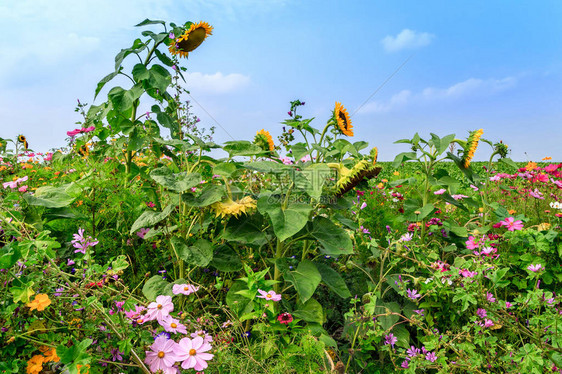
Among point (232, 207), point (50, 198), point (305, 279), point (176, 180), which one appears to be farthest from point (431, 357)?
point (50, 198)

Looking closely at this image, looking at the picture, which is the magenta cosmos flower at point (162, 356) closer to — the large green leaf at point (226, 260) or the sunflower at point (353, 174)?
the large green leaf at point (226, 260)

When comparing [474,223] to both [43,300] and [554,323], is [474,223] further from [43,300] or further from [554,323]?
[43,300]

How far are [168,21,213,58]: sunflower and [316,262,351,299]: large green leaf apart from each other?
1.93 m

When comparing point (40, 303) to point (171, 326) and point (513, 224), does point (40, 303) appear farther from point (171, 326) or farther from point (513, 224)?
point (513, 224)

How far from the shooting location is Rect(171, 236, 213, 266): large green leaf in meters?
1.90

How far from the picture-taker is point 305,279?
1.85 m

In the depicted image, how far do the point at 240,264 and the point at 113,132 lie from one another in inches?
56.1

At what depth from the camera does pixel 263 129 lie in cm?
217

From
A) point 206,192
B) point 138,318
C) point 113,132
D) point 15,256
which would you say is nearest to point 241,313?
point 138,318

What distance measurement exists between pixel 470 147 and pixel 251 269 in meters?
1.50

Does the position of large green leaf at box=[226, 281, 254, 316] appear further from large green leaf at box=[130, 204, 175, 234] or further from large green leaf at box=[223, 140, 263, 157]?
large green leaf at box=[223, 140, 263, 157]

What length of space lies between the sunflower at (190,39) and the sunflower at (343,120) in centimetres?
144

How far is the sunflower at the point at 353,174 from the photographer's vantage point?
5.85ft

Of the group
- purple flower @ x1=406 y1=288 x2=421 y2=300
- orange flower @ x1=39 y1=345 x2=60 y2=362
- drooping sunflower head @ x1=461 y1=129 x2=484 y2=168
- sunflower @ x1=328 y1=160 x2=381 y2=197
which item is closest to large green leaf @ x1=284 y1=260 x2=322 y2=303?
sunflower @ x1=328 y1=160 x2=381 y2=197
